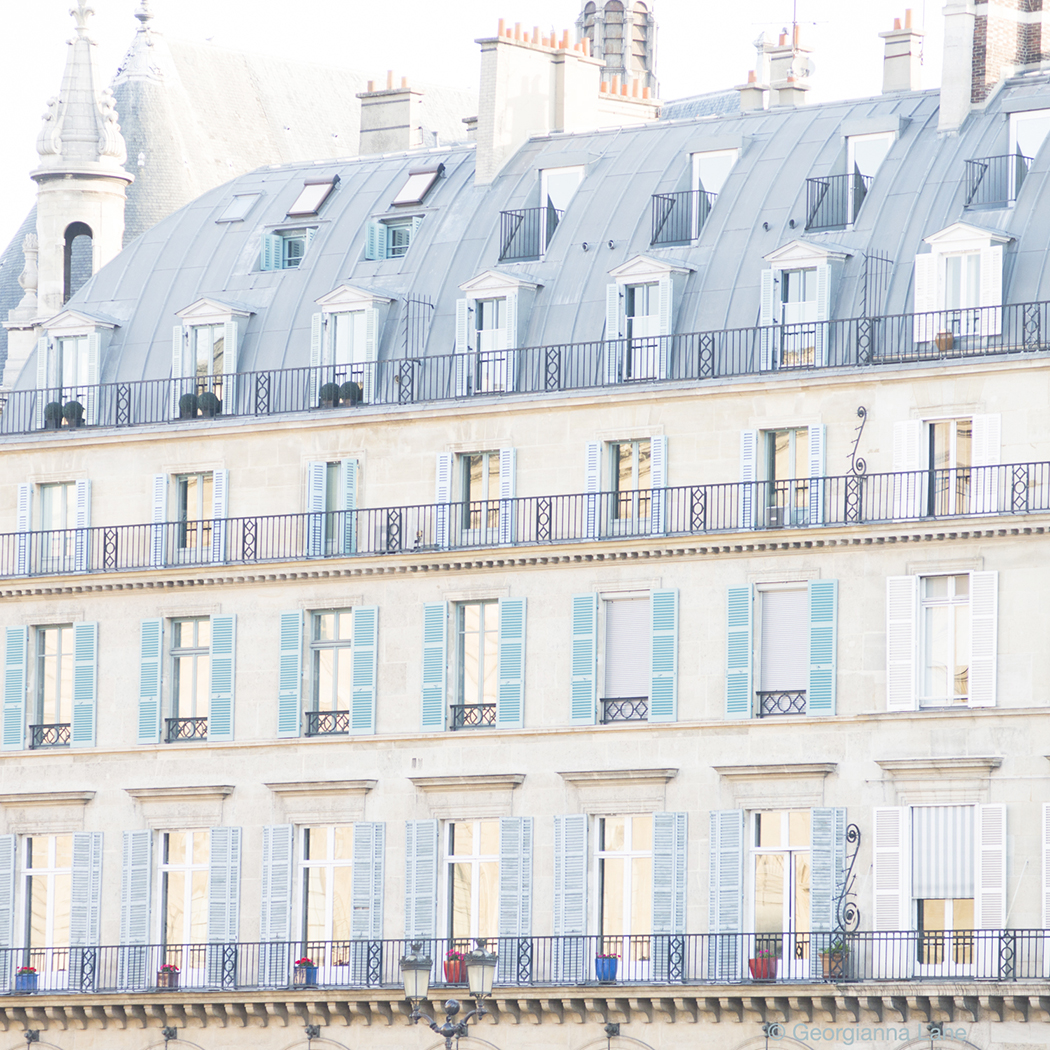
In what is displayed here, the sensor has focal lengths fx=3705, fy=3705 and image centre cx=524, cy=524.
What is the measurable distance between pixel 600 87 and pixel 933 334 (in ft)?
59.1

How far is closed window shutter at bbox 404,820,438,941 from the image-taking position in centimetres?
6869

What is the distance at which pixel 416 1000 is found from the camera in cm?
5712

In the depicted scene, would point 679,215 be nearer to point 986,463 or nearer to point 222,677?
point 986,463

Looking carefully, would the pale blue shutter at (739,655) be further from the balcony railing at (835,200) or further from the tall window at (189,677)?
the tall window at (189,677)

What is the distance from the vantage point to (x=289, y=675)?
70812 millimetres

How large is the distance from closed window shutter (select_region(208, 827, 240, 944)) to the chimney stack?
20.2 metres

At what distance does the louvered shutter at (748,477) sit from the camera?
66875 millimetres

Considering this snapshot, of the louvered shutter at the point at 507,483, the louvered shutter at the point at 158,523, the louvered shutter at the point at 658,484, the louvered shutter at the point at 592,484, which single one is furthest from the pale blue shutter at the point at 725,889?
the louvered shutter at the point at 158,523

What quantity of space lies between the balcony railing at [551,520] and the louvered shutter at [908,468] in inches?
1.0

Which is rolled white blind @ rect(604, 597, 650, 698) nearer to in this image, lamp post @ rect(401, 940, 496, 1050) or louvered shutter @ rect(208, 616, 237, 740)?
louvered shutter @ rect(208, 616, 237, 740)

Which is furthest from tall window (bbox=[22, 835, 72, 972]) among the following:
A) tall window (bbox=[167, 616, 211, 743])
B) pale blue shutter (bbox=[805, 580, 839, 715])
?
pale blue shutter (bbox=[805, 580, 839, 715])

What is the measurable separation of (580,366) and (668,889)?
33.3 feet

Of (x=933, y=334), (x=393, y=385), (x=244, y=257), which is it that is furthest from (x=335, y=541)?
(x=933, y=334)

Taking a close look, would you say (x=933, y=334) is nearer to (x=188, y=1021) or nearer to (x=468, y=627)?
(x=468, y=627)
